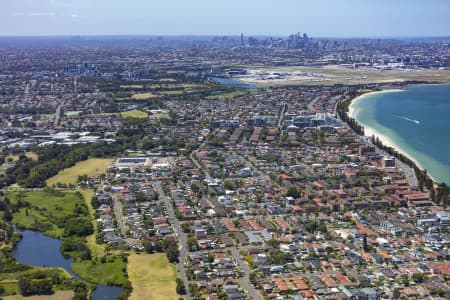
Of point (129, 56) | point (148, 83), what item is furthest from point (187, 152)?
point (129, 56)

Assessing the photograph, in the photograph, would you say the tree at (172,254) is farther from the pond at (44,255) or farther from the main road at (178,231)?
the pond at (44,255)

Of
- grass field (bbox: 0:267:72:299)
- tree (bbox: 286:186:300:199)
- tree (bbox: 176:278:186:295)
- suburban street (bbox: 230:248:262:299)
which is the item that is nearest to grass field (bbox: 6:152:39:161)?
tree (bbox: 286:186:300:199)

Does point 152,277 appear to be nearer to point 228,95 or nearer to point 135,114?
point 135,114

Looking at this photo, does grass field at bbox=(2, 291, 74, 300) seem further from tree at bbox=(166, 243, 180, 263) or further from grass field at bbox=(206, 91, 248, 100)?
grass field at bbox=(206, 91, 248, 100)

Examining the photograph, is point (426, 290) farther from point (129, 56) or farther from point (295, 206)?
point (129, 56)

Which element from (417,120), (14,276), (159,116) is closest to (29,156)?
(159,116)

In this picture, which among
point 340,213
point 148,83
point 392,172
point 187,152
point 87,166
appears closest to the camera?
point 340,213
